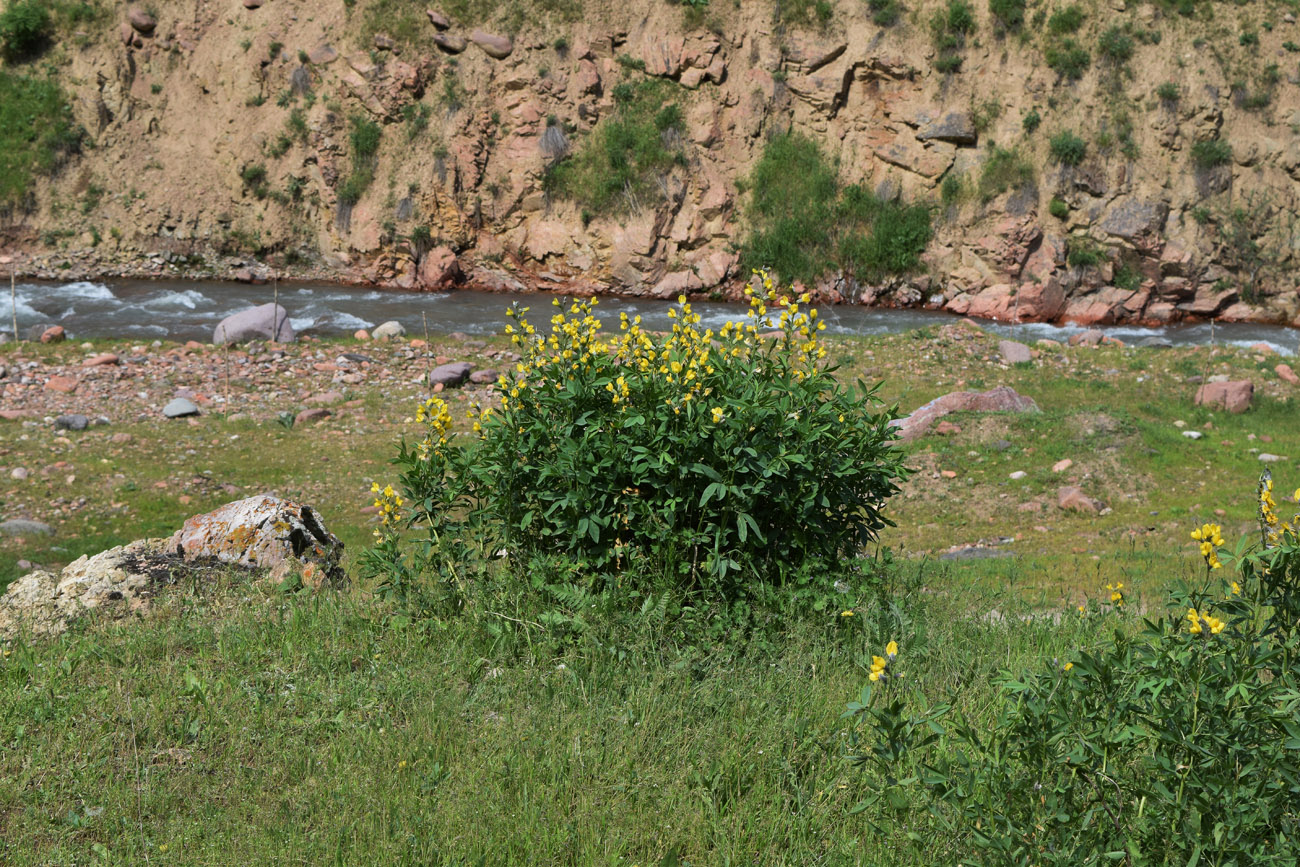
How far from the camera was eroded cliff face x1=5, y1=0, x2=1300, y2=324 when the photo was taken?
26.7 m

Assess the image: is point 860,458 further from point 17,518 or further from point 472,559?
point 17,518

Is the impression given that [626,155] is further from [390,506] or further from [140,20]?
[390,506]

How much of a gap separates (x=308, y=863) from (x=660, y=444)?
2.27m

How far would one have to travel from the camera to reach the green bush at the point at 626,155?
28.0m

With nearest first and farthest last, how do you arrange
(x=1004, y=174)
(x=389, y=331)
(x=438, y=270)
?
(x=389, y=331), (x=1004, y=174), (x=438, y=270)

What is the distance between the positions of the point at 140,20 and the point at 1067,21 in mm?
25770

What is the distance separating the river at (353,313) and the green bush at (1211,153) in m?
4.39

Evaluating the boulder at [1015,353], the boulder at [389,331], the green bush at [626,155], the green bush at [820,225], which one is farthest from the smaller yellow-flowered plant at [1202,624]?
the green bush at [626,155]

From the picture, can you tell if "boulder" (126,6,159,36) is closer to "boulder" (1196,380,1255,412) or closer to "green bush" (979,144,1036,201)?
"green bush" (979,144,1036,201)

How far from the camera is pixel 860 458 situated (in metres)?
4.99

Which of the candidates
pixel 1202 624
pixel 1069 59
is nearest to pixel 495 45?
pixel 1069 59

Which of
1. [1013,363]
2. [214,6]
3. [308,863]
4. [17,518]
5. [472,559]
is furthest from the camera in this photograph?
[214,6]

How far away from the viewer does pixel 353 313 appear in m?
23.5

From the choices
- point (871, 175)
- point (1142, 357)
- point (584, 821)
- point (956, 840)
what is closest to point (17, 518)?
point (584, 821)
